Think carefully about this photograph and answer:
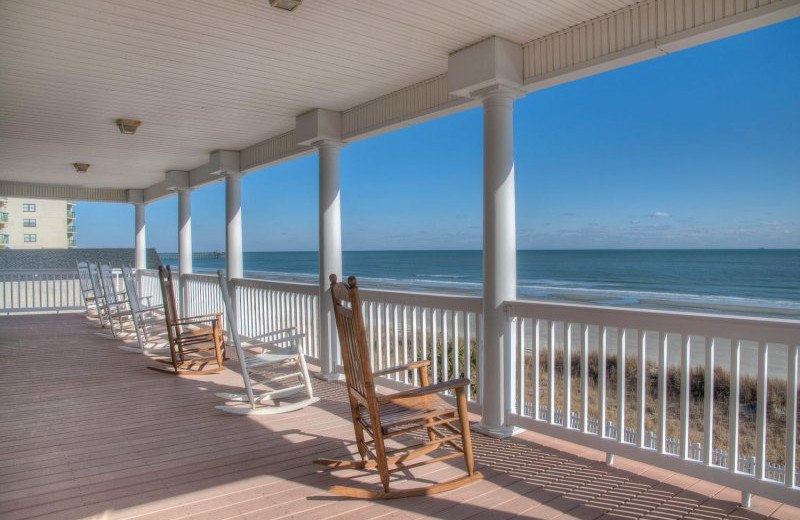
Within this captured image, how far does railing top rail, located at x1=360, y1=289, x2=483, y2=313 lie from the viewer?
13.3 ft

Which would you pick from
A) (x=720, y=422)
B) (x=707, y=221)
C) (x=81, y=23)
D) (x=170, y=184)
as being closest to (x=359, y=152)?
(x=707, y=221)

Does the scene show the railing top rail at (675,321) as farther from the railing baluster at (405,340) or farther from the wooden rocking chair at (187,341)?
the wooden rocking chair at (187,341)

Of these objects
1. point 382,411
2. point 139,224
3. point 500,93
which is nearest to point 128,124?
point 500,93

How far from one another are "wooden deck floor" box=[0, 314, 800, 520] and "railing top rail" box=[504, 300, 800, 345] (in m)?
0.84

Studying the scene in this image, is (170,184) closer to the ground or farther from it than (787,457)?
farther from it

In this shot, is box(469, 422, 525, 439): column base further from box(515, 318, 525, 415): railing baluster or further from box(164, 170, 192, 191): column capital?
box(164, 170, 192, 191): column capital

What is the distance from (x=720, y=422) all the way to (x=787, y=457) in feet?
21.3

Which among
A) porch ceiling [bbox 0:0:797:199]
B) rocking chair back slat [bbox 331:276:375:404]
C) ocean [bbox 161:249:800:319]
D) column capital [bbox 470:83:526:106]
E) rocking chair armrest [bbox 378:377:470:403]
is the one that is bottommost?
ocean [bbox 161:249:800:319]

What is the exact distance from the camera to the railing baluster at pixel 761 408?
8.21 feet

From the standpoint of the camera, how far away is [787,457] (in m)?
2.47

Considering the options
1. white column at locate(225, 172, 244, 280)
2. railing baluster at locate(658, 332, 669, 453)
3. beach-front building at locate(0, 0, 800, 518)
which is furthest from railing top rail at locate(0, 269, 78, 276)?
railing baluster at locate(658, 332, 669, 453)

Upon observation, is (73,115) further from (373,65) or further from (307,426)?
(307,426)

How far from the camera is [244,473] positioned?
9.92ft

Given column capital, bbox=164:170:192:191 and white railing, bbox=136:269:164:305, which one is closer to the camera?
column capital, bbox=164:170:192:191
